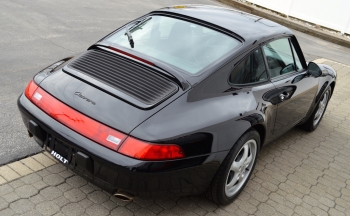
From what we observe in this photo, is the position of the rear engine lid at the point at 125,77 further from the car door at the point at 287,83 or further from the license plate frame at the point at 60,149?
the car door at the point at 287,83

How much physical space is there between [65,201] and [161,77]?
1.27m

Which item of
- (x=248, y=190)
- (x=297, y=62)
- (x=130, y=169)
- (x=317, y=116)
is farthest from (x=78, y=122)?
(x=317, y=116)

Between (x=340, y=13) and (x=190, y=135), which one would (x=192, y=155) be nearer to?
(x=190, y=135)

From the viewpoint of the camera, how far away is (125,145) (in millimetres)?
2514

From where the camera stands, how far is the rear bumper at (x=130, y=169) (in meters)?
2.51

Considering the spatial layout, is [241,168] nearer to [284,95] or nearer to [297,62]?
[284,95]

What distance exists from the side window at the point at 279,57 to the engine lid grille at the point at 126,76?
1.25 m

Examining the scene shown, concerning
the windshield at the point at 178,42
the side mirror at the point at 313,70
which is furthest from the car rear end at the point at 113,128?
the side mirror at the point at 313,70

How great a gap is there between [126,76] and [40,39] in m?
4.80

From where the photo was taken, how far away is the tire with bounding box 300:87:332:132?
16.7 feet

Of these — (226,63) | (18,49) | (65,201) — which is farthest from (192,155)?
(18,49)

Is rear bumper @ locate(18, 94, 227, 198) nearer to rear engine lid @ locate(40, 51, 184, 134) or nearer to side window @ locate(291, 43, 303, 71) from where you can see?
rear engine lid @ locate(40, 51, 184, 134)

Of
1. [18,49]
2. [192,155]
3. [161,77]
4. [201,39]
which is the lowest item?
[18,49]

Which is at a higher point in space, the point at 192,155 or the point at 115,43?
the point at 115,43
